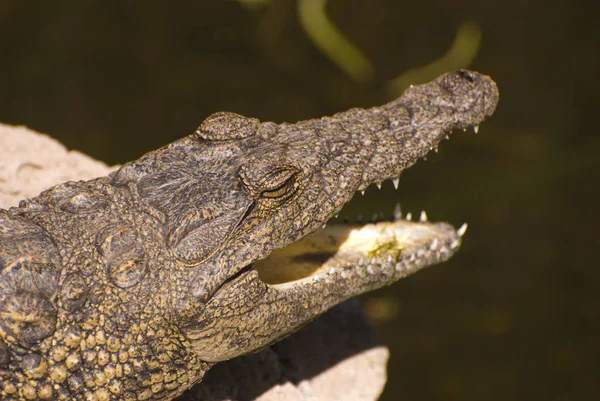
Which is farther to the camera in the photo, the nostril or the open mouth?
the nostril

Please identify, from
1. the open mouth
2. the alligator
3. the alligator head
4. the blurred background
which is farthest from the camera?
the blurred background

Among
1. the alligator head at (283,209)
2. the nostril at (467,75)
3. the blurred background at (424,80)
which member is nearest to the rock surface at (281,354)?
the alligator head at (283,209)

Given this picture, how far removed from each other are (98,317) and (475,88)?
6.96 ft

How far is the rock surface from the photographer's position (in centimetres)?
340

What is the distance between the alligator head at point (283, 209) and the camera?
293 cm

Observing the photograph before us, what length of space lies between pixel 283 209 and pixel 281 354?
0.94m

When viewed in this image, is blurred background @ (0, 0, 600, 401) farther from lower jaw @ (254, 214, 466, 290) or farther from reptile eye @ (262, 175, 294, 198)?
reptile eye @ (262, 175, 294, 198)

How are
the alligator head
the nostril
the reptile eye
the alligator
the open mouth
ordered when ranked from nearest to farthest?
the alligator
the alligator head
the reptile eye
the open mouth
the nostril

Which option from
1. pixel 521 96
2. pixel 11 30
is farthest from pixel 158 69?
pixel 521 96

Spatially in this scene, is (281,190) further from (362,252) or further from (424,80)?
(424,80)

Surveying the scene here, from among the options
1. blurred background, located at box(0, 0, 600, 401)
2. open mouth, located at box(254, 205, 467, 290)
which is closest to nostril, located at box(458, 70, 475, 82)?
open mouth, located at box(254, 205, 467, 290)

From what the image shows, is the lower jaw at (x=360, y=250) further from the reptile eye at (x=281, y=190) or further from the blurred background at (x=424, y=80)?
the blurred background at (x=424, y=80)

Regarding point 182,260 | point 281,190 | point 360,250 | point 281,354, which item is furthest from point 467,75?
point 182,260

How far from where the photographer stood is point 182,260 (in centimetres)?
288
